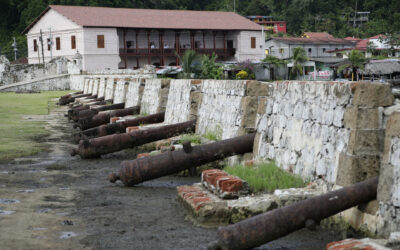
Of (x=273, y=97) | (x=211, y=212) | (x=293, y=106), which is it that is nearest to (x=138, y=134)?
(x=273, y=97)

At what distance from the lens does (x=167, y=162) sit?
7758 millimetres

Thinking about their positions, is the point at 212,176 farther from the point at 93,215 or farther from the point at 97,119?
the point at 97,119

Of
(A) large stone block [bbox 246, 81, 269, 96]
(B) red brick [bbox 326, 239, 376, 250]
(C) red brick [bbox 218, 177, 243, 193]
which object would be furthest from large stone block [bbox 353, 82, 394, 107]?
(A) large stone block [bbox 246, 81, 269, 96]

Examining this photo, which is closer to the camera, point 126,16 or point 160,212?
point 160,212

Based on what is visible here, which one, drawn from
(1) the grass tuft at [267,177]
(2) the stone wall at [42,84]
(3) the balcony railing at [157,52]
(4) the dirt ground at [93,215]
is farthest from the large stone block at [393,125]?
(3) the balcony railing at [157,52]

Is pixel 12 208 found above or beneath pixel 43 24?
beneath

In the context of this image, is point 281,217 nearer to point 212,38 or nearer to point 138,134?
point 138,134

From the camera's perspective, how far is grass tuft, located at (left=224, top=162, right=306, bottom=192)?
256 inches

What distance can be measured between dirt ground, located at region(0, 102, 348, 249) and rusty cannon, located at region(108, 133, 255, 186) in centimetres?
18

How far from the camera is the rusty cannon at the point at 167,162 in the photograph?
305 inches

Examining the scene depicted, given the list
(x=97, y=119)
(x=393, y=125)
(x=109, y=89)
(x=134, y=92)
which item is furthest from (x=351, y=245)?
(x=109, y=89)

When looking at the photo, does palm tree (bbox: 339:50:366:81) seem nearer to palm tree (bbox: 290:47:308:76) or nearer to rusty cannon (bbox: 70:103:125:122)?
palm tree (bbox: 290:47:308:76)

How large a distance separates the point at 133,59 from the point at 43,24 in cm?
947

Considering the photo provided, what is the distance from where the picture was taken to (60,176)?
903cm
